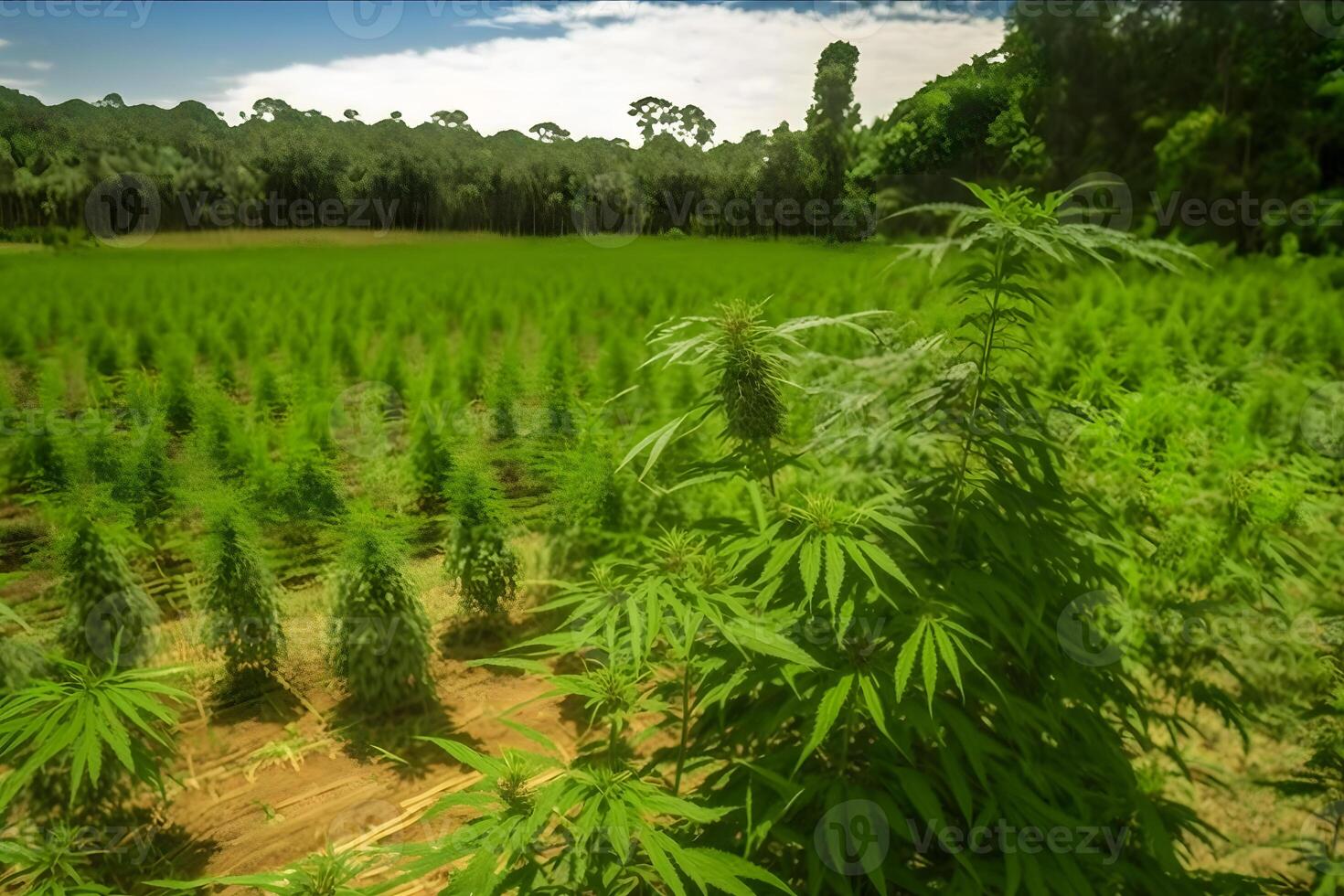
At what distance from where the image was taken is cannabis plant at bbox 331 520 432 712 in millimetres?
3307

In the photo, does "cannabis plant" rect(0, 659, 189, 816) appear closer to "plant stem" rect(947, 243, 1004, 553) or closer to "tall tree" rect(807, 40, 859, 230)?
"plant stem" rect(947, 243, 1004, 553)

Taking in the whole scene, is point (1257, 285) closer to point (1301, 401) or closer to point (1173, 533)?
point (1301, 401)

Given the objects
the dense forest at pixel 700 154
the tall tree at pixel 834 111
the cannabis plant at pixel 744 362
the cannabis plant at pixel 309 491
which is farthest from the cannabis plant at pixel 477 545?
the cannabis plant at pixel 744 362

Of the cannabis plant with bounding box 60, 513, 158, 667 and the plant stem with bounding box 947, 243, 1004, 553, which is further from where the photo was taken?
the cannabis plant with bounding box 60, 513, 158, 667

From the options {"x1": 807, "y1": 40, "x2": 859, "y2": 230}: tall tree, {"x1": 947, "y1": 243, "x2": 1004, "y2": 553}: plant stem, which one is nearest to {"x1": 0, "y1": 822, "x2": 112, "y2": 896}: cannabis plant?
{"x1": 947, "y1": 243, "x2": 1004, "y2": 553}: plant stem

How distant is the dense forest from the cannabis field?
1.48 ft

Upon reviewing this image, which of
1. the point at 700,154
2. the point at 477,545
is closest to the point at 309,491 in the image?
the point at 477,545

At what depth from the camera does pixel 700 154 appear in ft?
16.8

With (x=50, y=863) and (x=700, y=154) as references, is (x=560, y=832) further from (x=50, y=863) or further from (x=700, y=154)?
(x=700, y=154)

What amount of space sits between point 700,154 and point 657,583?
4505 mm

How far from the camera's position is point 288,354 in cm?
575

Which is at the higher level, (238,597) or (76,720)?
(76,720)

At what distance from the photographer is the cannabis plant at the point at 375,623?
3307 mm

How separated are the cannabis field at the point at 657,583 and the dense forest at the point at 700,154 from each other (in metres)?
0.45
